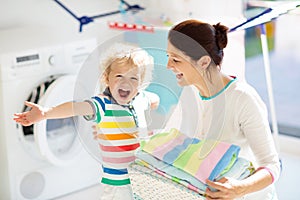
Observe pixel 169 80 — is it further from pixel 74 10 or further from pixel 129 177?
pixel 74 10

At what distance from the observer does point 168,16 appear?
11.6ft

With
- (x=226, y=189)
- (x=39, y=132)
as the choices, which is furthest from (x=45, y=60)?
(x=226, y=189)

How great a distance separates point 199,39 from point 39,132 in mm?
1147

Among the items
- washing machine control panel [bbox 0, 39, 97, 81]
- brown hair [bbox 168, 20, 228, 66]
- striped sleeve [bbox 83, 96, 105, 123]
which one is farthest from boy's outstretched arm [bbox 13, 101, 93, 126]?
washing machine control panel [bbox 0, 39, 97, 81]

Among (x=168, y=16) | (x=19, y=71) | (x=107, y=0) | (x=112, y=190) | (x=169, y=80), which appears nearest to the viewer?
(x=169, y=80)

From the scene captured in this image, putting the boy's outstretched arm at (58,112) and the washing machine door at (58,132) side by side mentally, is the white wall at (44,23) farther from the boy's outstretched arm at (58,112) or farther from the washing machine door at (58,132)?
the boy's outstretched arm at (58,112)

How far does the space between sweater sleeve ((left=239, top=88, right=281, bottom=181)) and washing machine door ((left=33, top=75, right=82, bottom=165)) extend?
3.77ft

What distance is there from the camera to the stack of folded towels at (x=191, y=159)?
1.88m

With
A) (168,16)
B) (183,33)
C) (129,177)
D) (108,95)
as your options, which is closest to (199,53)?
(183,33)

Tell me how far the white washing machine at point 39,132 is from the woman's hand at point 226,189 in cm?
122

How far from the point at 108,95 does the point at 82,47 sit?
114 centimetres

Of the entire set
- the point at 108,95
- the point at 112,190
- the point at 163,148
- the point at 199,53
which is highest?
the point at 199,53

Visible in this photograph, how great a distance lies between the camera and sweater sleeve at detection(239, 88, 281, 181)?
1.96 m

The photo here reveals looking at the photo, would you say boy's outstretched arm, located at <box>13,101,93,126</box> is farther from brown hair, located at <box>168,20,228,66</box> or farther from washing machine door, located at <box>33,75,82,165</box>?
washing machine door, located at <box>33,75,82,165</box>
